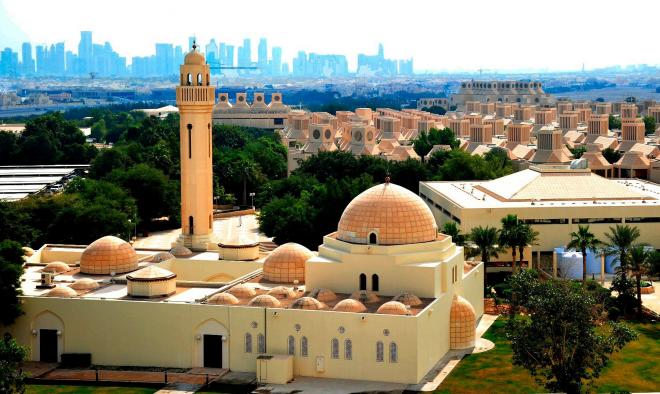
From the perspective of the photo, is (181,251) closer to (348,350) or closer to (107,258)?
(107,258)

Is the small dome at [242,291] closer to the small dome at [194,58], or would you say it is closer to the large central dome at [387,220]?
the large central dome at [387,220]

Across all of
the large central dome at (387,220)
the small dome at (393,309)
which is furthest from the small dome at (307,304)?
the large central dome at (387,220)

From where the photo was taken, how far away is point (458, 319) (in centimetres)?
3678

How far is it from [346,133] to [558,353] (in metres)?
62.6

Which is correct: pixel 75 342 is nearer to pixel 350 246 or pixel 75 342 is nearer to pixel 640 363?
pixel 350 246

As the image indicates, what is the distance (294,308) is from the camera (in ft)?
112

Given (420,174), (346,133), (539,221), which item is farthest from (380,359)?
(346,133)

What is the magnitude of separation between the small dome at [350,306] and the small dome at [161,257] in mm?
10223

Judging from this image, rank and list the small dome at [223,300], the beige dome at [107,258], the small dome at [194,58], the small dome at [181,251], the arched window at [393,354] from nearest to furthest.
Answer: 1. the arched window at [393,354]
2. the small dome at [223,300]
3. the beige dome at [107,258]
4. the small dome at [181,251]
5. the small dome at [194,58]

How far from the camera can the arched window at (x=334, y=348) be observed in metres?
33.6

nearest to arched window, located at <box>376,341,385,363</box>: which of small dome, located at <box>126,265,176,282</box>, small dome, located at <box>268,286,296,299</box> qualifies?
small dome, located at <box>268,286,296,299</box>

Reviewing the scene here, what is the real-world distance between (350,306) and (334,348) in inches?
51.8

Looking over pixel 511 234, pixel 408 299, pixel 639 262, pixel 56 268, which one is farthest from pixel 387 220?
pixel 56 268

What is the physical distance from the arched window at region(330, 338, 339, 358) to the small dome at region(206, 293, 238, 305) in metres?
3.35
